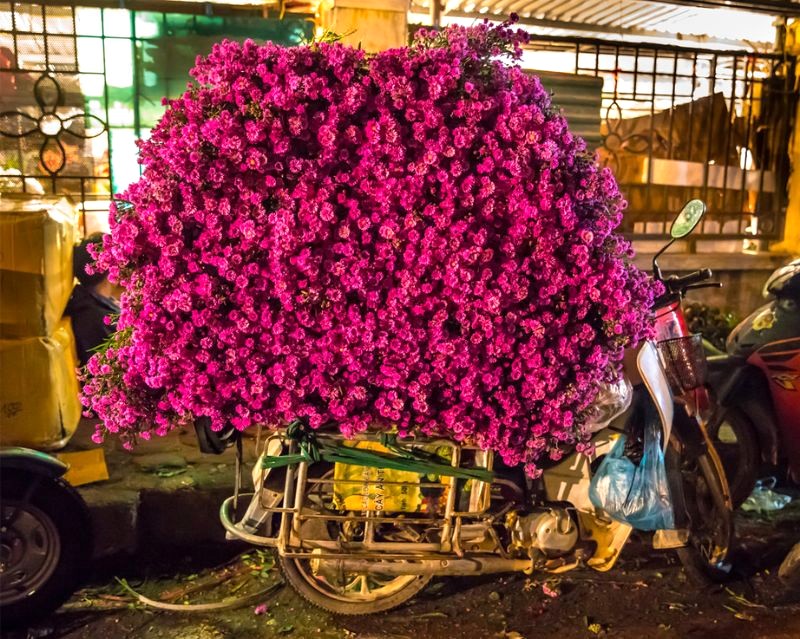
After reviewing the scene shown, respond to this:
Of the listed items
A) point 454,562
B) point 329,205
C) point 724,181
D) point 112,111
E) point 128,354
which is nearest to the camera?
point 329,205

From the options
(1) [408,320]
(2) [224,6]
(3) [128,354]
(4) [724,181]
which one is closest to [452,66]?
(1) [408,320]

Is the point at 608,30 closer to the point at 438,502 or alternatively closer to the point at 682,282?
the point at 682,282

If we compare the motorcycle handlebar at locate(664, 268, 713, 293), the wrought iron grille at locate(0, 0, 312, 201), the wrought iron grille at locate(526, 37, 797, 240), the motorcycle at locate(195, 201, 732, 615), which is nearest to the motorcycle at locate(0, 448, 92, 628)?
the motorcycle at locate(195, 201, 732, 615)

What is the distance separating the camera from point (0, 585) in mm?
3033

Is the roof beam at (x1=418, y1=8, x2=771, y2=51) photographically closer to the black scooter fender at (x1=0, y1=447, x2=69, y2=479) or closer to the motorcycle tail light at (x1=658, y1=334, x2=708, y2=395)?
the motorcycle tail light at (x1=658, y1=334, x2=708, y2=395)

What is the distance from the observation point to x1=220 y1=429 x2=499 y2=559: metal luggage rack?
8.76 ft

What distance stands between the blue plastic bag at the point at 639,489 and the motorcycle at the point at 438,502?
0.12 ft

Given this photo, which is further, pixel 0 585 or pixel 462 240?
pixel 0 585

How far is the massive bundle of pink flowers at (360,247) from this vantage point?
2.39 m

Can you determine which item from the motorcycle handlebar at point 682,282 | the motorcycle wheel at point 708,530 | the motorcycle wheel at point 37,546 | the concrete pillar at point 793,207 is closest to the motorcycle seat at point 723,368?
the motorcycle wheel at point 708,530

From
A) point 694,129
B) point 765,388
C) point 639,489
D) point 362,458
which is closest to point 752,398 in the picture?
point 765,388

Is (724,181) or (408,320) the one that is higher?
(724,181)

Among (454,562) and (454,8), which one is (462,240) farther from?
(454,8)

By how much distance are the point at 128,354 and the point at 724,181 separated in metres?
6.50
